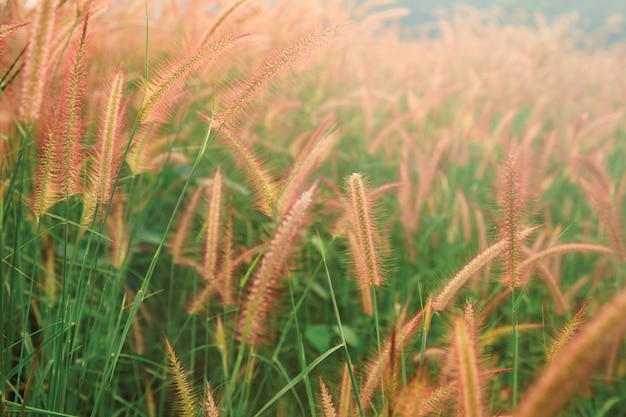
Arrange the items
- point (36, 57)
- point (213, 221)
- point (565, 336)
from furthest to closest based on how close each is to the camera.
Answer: point (213, 221) < point (565, 336) < point (36, 57)

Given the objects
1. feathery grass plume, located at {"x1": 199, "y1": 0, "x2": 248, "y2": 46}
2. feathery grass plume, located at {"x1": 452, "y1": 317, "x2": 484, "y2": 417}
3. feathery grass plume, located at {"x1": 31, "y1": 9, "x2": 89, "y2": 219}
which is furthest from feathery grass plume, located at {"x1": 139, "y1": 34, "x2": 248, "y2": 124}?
feathery grass plume, located at {"x1": 452, "y1": 317, "x2": 484, "y2": 417}

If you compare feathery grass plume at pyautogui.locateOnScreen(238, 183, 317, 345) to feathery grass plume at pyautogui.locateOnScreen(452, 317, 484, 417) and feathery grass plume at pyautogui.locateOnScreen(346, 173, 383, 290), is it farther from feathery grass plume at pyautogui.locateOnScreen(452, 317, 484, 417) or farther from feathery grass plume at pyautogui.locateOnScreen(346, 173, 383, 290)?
feathery grass plume at pyautogui.locateOnScreen(452, 317, 484, 417)

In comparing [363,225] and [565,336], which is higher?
[363,225]

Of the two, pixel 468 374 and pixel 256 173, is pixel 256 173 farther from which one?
pixel 468 374

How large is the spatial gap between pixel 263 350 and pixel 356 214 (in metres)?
0.87

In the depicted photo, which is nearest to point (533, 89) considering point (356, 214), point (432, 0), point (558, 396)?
point (356, 214)

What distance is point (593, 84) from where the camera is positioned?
5.59 meters

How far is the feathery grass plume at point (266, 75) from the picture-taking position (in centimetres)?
94

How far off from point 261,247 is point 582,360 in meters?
0.87

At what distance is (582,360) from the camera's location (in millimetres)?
391

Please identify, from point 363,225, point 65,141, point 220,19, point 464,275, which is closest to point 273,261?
point 363,225

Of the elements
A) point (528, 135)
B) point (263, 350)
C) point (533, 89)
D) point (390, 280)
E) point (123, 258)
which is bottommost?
point (263, 350)

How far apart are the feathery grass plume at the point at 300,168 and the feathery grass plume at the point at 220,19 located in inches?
12.5

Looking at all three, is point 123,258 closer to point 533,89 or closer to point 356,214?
point 356,214
